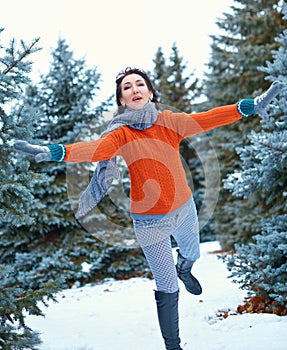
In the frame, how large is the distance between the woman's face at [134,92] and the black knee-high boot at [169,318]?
1.44 metres

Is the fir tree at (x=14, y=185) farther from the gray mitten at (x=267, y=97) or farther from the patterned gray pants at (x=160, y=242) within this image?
the gray mitten at (x=267, y=97)

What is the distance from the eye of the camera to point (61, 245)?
862 centimetres

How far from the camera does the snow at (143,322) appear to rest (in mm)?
3926

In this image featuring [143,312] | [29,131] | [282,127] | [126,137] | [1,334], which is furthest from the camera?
[143,312]

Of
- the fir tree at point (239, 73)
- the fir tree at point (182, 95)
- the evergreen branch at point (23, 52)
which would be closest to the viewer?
the evergreen branch at point (23, 52)

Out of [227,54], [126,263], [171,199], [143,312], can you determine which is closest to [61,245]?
[126,263]

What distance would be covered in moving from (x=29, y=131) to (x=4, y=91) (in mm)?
430

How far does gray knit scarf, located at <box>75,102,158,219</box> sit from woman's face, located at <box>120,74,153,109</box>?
53mm

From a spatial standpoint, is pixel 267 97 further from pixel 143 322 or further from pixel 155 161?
pixel 143 322

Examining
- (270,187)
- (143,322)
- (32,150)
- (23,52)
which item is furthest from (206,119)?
(143,322)

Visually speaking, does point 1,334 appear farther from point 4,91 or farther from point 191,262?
point 4,91

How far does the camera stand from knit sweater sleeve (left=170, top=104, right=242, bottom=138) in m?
2.85

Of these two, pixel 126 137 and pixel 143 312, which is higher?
pixel 126 137

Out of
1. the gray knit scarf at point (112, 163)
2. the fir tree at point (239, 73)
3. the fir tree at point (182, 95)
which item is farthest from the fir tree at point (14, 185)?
the fir tree at point (182, 95)
